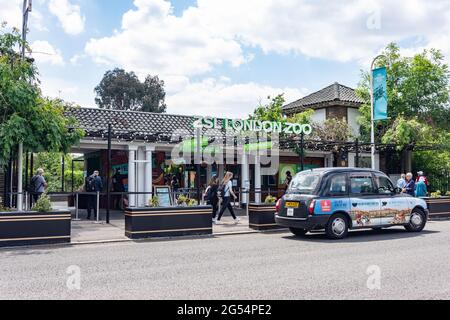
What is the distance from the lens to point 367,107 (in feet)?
91.8

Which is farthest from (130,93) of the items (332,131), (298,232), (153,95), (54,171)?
(298,232)

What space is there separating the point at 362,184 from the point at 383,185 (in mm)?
793

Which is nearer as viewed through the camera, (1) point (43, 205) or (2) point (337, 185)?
(1) point (43, 205)

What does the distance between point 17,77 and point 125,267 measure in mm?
7989

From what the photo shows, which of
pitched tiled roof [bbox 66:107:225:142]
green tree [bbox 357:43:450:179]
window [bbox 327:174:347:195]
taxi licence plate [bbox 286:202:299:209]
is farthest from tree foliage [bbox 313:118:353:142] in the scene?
taxi licence plate [bbox 286:202:299:209]

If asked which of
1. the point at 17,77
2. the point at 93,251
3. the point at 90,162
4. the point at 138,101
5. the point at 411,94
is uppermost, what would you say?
the point at 138,101

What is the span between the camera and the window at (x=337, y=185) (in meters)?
12.0

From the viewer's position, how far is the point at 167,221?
12625mm

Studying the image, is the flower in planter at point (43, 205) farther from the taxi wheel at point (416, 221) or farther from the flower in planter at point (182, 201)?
the taxi wheel at point (416, 221)

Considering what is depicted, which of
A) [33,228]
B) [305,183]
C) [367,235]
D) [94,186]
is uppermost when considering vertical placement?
[305,183]

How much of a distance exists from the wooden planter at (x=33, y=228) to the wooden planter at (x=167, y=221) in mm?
1626

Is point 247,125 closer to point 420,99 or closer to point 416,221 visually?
point 416,221
